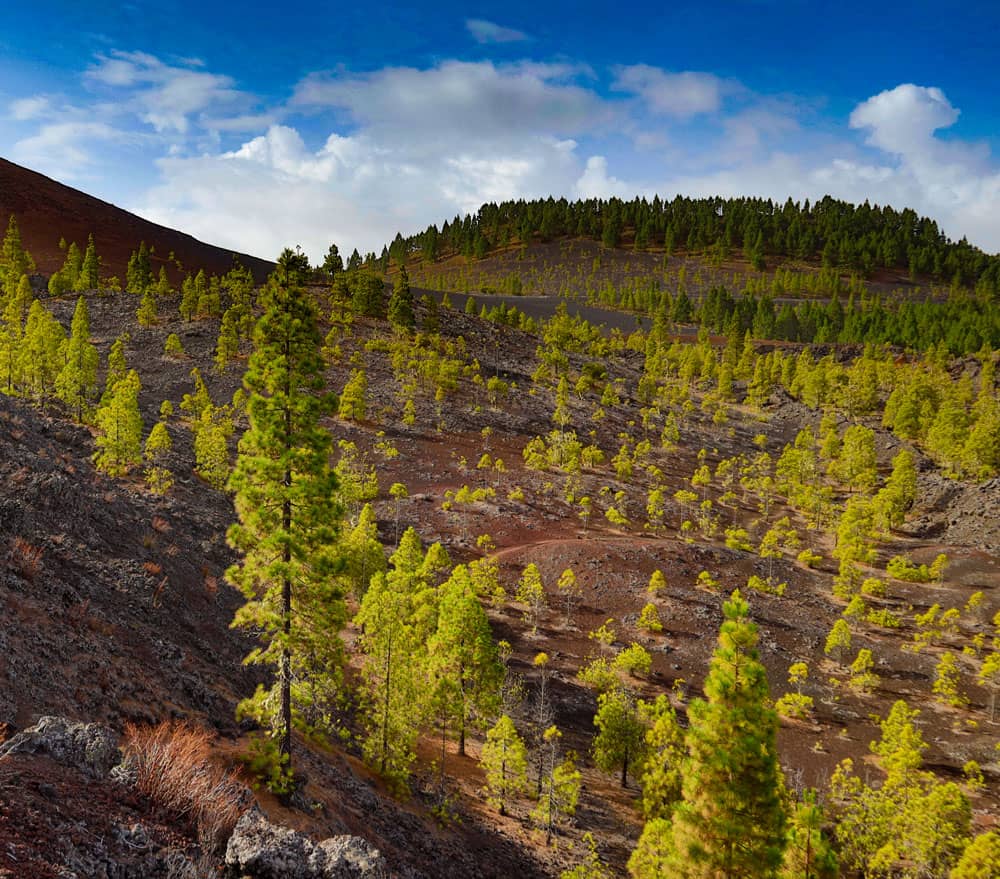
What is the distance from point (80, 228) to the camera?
142 meters

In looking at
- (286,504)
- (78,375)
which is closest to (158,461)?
(78,375)

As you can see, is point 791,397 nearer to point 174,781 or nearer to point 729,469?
point 729,469

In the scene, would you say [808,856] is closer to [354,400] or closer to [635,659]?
[635,659]

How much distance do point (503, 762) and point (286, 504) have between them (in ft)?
71.0

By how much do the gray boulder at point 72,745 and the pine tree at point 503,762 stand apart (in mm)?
22829

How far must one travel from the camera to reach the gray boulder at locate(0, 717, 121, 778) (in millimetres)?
10641

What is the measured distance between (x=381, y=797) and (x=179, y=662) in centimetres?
982

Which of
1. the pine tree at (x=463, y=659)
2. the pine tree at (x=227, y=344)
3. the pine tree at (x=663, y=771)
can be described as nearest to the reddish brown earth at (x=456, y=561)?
the pine tree at (x=227, y=344)

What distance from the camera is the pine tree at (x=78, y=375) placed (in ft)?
208

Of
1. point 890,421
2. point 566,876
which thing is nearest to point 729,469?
point 890,421

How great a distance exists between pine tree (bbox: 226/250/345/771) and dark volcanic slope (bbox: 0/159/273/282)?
13894cm

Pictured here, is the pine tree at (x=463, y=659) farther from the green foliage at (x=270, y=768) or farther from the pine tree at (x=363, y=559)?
the pine tree at (x=363, y=559)

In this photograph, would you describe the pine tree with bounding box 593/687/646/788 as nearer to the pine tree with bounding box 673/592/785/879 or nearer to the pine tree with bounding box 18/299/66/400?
the pine tree with bounding box 673/592/785/879

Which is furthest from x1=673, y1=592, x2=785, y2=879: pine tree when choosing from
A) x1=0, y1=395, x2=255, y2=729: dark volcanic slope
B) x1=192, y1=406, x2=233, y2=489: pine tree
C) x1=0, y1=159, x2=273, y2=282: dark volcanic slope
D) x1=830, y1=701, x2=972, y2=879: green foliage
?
x1=0, y1=159, x2=273, y2=282: dark volcanic slope
